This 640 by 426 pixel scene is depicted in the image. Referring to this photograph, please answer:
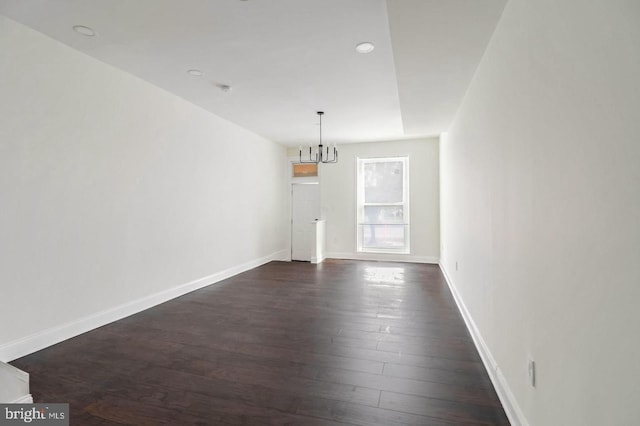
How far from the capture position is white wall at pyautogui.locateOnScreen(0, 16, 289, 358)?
257cm

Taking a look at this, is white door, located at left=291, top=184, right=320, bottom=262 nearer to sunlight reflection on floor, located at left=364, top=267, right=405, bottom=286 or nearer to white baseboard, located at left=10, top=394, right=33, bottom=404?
sunlight reflection on floor, located at left=364, top=267, right=405, bottom=286

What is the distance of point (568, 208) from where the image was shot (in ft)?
3.80

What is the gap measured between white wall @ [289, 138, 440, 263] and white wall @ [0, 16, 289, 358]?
298 centimetres

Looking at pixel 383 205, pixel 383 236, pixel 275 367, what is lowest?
pixel 275 367

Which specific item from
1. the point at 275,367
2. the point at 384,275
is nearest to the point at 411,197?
the point at 384,275

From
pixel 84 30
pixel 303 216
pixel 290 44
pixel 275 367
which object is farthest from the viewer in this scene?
pixel 303 216

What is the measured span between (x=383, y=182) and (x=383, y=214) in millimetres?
723

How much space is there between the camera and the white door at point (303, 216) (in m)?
7.34

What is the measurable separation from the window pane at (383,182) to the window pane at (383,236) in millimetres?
602

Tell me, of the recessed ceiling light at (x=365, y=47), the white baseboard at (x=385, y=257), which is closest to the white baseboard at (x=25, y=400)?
the recessed ceiling light at (x=365, y=47)

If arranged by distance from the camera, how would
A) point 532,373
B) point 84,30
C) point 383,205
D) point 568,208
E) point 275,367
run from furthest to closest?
point 383,205 < point 84,30 < point 275,367 < point 532,373 < point 568,208

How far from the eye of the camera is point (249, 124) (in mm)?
5547

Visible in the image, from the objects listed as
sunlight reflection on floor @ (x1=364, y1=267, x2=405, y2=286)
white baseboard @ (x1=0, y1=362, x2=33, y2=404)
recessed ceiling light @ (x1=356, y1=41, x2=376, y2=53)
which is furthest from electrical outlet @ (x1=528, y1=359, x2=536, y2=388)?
sunlight reflection on floor @ (x1=364, y1=267, x2=405, y2=286)

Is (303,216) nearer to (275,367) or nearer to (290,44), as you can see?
(290,44)
